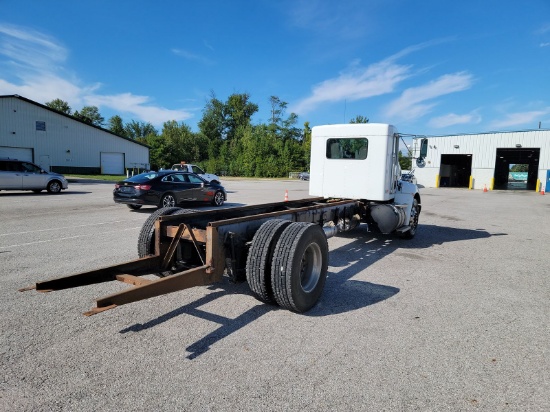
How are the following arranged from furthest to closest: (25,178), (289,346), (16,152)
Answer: (16,152), (25,178), (289,346)

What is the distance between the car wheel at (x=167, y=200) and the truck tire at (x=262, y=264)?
917 centimetres

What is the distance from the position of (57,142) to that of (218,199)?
101 feet

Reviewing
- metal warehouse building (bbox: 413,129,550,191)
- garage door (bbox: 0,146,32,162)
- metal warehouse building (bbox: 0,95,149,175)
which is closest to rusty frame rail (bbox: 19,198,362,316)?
metal warehouse building (bbox: 413,129,550,191)

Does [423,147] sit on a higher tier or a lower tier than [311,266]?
higher

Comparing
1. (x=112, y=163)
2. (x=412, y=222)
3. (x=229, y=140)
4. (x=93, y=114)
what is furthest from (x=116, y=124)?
(x=412, y=222)

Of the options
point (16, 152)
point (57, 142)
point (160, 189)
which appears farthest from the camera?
point (57, 142)

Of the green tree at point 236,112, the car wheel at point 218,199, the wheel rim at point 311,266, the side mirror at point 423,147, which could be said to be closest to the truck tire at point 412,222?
the side mirror at point 423,147

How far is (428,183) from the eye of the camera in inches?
1599

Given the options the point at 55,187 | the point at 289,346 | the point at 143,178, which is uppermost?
the point at 143,178

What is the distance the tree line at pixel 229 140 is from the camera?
60688 mm

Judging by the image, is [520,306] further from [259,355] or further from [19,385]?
[19,385]

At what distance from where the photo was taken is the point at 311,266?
423 cm

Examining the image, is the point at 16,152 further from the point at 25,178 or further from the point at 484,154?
the point at 484,154

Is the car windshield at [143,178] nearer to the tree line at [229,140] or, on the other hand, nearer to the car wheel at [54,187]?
the car wheel at [54,187]
